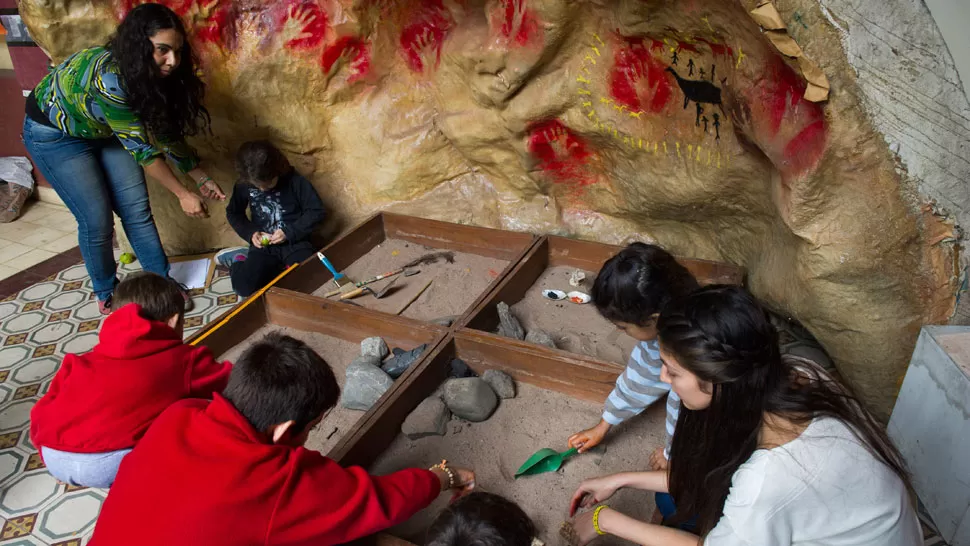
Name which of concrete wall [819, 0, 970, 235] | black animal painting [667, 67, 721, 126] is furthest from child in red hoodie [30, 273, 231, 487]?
black animal painting [667, 67, 721, 126]

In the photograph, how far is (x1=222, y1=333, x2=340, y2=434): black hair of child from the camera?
4.19 feet

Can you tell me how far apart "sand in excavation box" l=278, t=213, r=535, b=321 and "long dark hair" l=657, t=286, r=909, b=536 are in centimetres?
159

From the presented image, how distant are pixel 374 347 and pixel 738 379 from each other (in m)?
1.62

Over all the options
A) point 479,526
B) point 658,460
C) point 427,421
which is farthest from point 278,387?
point 658,460

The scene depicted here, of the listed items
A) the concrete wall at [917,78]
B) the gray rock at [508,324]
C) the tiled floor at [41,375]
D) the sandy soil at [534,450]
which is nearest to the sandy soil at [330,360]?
the sandy soil at [534,450]

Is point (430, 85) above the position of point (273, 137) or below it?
above

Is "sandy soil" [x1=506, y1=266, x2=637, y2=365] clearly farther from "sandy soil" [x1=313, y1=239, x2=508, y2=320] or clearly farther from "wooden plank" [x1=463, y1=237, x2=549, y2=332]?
"sandy soil" [x1=313, y1=239, x2=508, y2=320]

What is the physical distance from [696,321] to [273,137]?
307cm

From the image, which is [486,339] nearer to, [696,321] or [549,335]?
[549,335]

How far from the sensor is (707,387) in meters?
1.20

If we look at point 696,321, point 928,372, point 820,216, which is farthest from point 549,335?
point 696,321

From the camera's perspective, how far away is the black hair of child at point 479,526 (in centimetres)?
114

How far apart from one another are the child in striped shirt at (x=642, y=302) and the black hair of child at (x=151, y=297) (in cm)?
123

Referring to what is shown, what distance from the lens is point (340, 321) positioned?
271 cm
